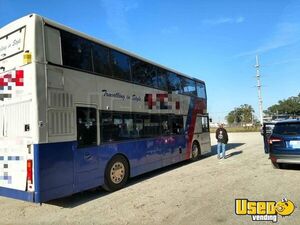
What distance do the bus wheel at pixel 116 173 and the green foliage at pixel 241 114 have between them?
80859 millimetres

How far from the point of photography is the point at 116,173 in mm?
8438

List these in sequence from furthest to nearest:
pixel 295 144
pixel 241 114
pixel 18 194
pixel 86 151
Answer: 1. pixel 241 114
2. pixel 295 144
3. pixel 86 151
4. pixel 18 194

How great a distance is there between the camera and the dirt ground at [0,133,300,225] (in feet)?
19.2

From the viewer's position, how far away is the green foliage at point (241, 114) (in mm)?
89150

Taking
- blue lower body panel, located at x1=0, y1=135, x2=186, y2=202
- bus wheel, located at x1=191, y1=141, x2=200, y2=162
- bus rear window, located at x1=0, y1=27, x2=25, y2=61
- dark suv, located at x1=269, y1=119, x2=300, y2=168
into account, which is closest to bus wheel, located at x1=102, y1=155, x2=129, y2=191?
blue lower body panel, located at x1=0, y1=135, x2=186, y2=202

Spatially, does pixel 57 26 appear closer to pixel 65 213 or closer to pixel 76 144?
pixel 76 144

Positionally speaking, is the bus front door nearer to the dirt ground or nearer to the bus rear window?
the dirt ground

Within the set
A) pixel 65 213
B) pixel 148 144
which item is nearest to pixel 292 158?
pixel 148 144

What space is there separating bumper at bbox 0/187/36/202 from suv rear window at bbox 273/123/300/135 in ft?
24.7

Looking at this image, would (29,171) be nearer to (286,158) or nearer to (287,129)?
(286,158)

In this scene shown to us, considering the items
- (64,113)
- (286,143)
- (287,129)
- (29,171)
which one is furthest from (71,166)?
(287,129)

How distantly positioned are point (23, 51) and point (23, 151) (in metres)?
2.01

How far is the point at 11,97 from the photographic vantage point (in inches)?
265

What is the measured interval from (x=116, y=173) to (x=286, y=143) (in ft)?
17.2
